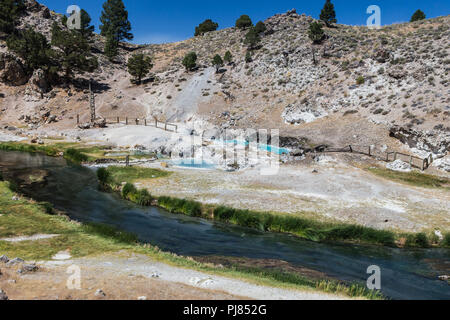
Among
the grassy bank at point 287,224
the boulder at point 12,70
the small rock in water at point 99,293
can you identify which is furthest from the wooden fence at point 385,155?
the boulder at point 12,70

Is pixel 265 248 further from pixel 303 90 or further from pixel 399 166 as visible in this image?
pixel 303 90

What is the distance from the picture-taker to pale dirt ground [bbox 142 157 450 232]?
2295cm

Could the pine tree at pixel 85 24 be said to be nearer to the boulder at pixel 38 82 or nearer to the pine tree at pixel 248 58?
the boulder at pixel 38 82

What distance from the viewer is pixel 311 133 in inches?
2169

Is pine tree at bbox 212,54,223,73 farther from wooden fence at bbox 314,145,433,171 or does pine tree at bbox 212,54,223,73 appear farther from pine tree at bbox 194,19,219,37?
wooden fence at bbox 314,145,433,171

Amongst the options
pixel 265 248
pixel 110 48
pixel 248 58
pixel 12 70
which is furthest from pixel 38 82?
pixel 265 248

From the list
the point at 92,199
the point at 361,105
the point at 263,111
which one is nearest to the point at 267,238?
the point at 92,199

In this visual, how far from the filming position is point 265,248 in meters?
19.2

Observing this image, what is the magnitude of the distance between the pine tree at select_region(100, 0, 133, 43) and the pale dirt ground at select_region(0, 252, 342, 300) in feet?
409

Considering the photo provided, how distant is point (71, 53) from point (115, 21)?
4516cm

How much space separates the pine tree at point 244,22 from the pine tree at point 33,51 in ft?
224
